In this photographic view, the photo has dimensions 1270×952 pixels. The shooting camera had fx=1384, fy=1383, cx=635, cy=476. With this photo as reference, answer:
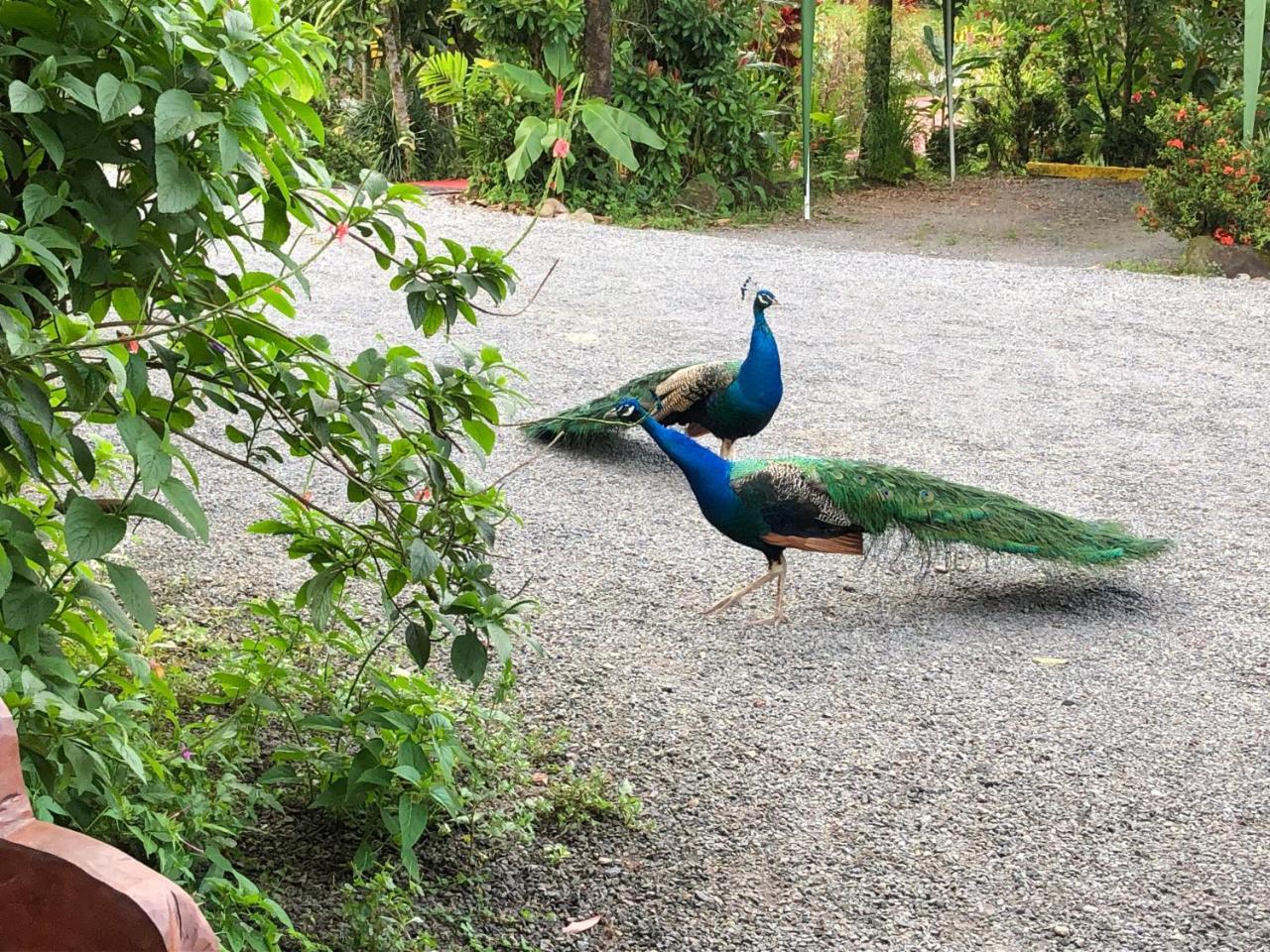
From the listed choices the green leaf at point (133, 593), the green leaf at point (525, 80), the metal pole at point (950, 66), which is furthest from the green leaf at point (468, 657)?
the metal pole at point (950, 66)

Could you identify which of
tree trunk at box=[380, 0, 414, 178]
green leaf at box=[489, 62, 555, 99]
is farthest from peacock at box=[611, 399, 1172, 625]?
tree trunk at box=[380, 0, 414, 178]

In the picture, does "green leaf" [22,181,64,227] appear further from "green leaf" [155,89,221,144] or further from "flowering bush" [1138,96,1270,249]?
"flowering bush" [1138,96,1270,249]

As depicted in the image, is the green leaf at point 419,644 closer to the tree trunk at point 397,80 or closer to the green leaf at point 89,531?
the green leaf at point 89,531

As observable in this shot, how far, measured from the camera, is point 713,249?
9.51 meters

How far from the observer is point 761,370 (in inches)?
186

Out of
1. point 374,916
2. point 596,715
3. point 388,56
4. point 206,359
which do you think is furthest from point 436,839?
point 388,56

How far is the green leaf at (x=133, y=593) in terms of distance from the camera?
171 cm

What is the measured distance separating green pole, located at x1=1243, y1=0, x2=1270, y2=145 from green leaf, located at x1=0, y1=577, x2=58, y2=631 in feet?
26.0

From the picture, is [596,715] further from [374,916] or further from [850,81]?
[850,81]

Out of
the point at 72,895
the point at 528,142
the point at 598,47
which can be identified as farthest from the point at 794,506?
the point at 598,47

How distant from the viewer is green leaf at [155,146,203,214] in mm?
1653

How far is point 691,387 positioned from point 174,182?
337cm

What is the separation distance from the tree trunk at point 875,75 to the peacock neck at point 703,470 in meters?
9.75

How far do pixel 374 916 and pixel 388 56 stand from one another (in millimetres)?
10759
